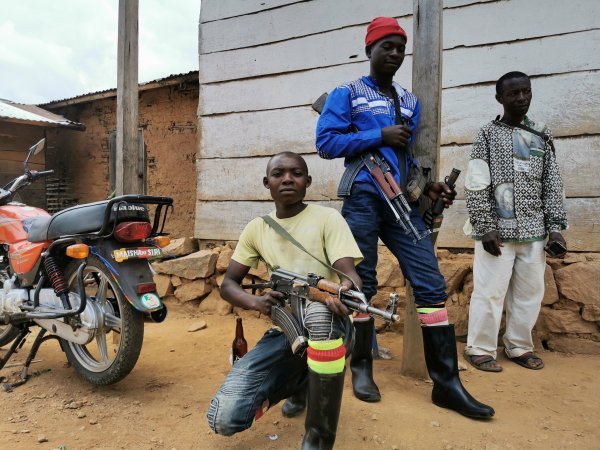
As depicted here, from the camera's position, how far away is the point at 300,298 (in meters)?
1.92

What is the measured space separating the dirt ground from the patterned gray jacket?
968 millimetres

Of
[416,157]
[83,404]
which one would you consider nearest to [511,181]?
[416,157]

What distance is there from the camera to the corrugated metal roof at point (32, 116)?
676 cm

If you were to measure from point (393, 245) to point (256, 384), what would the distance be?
1084 millimetres

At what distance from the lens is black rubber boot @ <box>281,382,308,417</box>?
2.27 m

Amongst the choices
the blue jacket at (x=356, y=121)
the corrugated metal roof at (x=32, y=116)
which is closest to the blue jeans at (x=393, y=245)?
the blue jacket at (x=356, y=121)

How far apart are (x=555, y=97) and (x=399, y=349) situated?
2283mm

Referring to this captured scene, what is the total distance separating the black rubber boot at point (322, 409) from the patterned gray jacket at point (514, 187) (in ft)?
5.59

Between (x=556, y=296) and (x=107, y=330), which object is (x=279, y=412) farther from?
(x=556, y=296)

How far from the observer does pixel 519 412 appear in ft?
7.70

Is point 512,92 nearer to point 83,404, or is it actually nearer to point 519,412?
point 519,412

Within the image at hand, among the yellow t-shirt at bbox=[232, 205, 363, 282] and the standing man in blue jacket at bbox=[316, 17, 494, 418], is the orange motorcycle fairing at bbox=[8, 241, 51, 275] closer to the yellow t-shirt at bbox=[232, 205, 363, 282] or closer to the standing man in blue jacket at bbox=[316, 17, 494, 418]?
the yellow t-shirt at bbox=[232, 205, 363, 282]

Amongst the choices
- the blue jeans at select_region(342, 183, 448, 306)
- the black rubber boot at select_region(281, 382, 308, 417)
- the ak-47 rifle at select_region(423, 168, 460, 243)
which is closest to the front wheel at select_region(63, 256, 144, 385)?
the black rubber boot at select_region(281, 382, 308, 417)

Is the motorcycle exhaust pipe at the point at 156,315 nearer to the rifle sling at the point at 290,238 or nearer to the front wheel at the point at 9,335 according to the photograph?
the rifle sling at the point at 290,238
